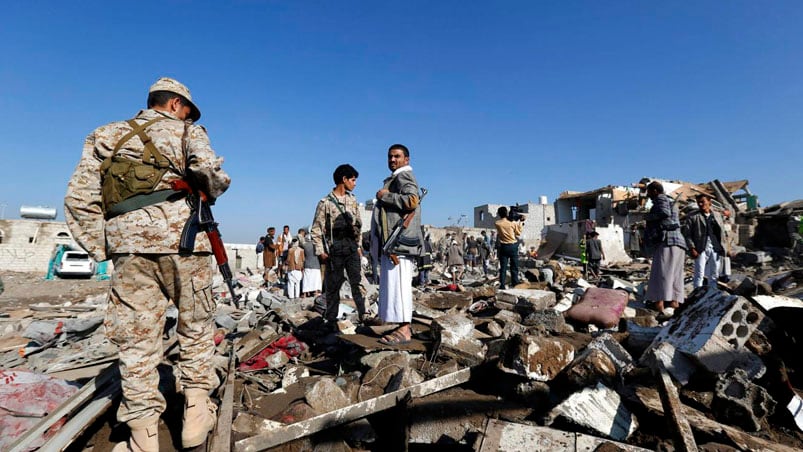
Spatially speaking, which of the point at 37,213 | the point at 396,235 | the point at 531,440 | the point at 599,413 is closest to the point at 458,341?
the point at 396,235

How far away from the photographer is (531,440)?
1.81 m

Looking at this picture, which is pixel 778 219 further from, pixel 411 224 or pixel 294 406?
pixel 294 406

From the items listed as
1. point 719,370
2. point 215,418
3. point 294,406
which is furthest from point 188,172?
point 719,370

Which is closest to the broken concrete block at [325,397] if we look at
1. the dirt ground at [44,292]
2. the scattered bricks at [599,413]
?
the scattered bricks at [599,413]

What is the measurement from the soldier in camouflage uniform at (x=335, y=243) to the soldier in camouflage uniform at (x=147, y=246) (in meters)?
2.27

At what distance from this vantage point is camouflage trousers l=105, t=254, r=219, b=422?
192 cm

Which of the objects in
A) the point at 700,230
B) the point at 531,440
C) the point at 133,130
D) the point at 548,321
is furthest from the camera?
the point at 700,230

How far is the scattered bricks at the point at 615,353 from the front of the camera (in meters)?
2.57

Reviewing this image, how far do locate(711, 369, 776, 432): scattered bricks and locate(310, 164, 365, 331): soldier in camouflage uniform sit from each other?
134 inches

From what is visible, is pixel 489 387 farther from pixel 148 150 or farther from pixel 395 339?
pixel 148 150

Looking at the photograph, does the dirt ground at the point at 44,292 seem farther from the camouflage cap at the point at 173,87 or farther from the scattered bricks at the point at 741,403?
the scattered bricks at the point at 741,403

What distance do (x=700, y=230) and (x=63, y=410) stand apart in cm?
837

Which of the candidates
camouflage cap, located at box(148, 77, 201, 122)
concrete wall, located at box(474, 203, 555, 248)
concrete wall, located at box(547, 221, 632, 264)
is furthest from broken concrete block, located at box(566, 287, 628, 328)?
concrete wall, located at box(474, 203, 555, 248)

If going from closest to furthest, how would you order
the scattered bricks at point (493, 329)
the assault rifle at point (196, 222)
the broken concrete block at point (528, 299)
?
the assault rifle at point (196, 222)
the scattered bricks at point (493, 329)
the broken concrete block at point (528, 299)
